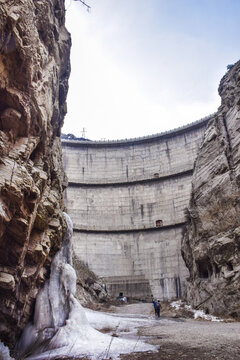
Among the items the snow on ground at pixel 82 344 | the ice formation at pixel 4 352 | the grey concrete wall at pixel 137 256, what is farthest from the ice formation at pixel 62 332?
the grey concrete wall at pixel 137 256

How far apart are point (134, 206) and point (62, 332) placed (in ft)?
89.1

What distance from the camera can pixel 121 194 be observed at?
36.7 metres

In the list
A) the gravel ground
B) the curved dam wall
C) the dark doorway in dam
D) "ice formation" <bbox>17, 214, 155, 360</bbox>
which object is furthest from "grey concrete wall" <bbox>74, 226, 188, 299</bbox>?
the gravel ground

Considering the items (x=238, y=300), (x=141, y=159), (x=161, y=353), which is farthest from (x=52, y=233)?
(x=141, y=159)

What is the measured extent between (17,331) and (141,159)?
30.8 meters

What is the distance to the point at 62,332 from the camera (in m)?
9.03

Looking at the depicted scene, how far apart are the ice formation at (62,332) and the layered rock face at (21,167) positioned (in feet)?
1.16

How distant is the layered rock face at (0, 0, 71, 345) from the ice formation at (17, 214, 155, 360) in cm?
35

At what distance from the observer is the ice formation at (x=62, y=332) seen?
7878 millimetres

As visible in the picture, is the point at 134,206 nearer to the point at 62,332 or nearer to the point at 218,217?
the point at 218,217

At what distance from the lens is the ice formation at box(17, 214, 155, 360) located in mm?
7878

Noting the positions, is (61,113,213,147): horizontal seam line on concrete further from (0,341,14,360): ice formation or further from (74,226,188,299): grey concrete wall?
(0,341,14,360): ice formation

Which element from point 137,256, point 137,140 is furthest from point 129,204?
point 137,140

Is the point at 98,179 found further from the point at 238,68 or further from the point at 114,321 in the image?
the point at 114,321
